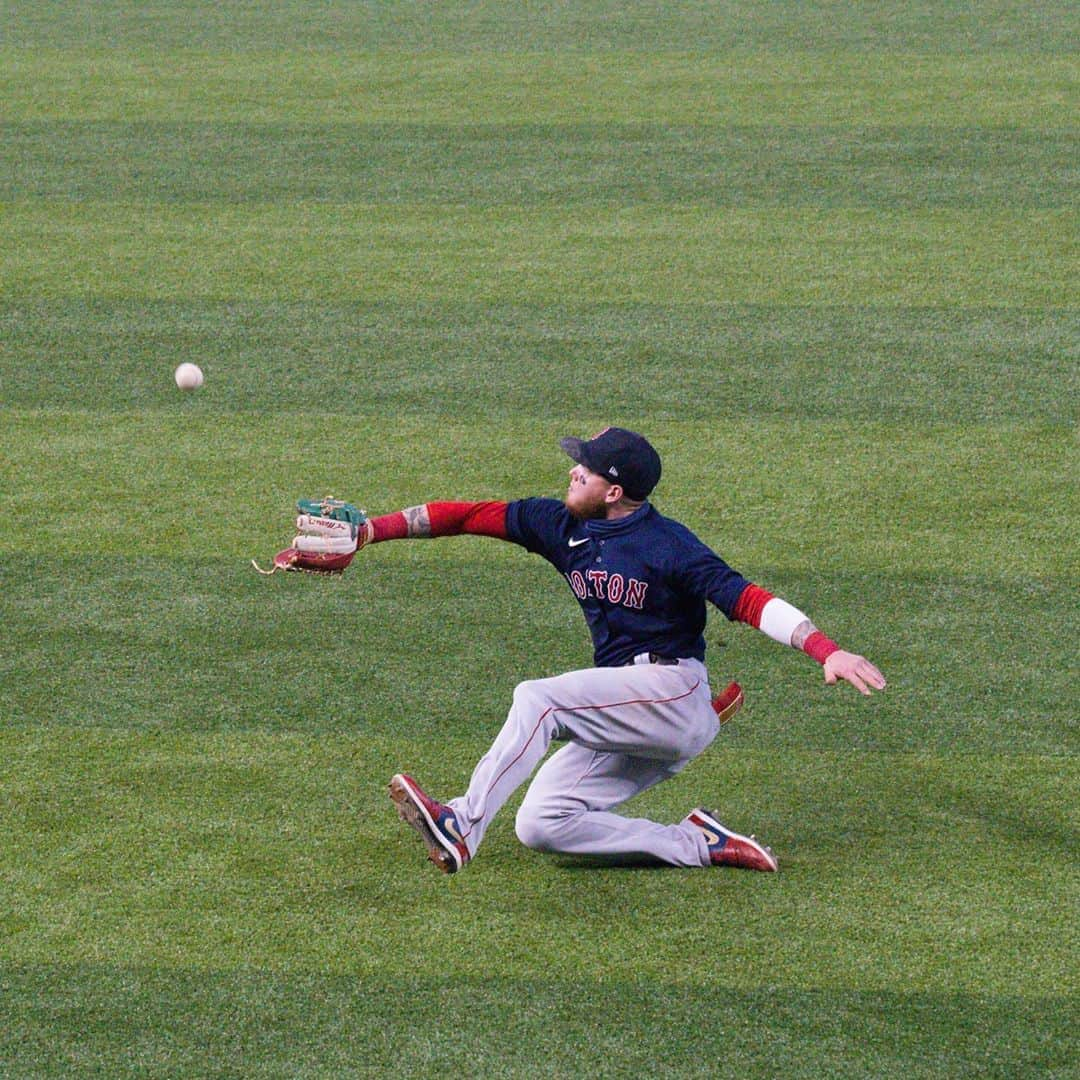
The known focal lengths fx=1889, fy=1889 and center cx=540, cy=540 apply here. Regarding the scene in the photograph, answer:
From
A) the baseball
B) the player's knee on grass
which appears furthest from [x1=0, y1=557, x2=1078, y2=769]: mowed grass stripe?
the baseball

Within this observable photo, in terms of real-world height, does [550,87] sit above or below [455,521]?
above

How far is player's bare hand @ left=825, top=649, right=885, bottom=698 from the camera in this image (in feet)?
18.3

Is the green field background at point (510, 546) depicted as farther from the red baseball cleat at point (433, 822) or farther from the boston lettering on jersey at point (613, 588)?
the boston lettering on jersey at point (613, 588)

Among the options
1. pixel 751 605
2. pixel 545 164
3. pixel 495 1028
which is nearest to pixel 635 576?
pixel 751 605

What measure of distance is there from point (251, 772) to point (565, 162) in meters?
9.26

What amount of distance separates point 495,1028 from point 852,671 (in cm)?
147

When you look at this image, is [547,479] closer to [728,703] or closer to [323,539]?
[728,703]

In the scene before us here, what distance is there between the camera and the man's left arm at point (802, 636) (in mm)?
5602

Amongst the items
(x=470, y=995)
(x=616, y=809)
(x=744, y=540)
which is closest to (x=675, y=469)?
(x=744, y=540)

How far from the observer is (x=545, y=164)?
1504 centimetres

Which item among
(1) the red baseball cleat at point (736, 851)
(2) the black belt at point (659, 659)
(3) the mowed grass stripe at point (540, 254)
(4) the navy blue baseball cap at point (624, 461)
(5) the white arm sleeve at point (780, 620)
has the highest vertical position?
(4) the navy blue baseball cap at point (624, 461)

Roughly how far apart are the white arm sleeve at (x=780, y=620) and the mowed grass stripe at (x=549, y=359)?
4500mm

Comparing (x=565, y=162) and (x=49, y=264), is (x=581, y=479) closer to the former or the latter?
(x=49, y=264)

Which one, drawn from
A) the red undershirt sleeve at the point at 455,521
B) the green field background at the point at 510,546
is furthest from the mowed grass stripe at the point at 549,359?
the red undershirt sleeve at the point at 455,521
